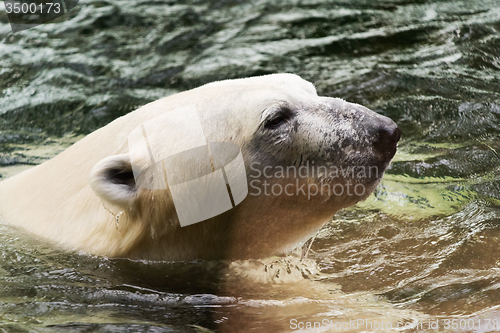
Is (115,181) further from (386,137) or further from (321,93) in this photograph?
(321,93)

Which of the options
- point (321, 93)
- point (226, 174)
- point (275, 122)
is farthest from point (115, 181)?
point (321, 93)

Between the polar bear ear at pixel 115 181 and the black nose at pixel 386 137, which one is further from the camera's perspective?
the black nose at pixel 386 137

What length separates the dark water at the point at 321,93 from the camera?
2.94 m

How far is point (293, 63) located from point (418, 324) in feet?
15.1

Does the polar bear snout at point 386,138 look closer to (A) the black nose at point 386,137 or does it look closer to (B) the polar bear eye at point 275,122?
(A) the black nose at point 386,137

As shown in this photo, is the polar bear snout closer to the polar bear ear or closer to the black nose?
the black nose

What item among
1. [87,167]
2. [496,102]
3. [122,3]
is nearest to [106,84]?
[122,3]

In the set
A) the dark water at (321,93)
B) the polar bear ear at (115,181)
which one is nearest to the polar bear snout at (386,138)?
the dark water at (321,93)

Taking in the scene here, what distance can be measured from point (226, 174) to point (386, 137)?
84 centimetres

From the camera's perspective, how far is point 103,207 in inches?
118

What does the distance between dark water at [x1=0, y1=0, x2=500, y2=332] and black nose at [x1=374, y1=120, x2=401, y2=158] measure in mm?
823

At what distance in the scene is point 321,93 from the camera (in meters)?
6.27

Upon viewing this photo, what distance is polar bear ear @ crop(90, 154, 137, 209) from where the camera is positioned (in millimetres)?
2762

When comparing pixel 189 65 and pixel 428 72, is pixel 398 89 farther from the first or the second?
pixel 189 65
